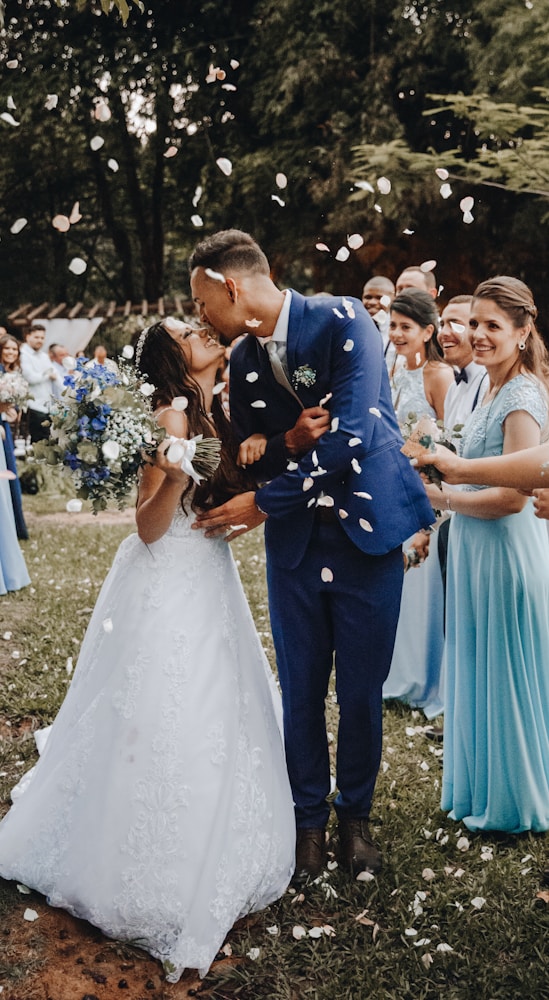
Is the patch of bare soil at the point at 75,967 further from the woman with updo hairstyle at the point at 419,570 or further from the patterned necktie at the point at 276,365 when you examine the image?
the woman with updo hairstyle at the point at 419,570

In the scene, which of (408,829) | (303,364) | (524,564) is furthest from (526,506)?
(408,829)

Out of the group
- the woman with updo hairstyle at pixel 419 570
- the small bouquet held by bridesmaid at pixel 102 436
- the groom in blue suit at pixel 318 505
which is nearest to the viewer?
the small bouquet held by bridesmaid at pixel 102 436

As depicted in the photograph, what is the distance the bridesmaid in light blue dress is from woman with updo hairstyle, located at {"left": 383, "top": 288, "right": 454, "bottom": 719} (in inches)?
145

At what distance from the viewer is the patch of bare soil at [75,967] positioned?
9.00 feet

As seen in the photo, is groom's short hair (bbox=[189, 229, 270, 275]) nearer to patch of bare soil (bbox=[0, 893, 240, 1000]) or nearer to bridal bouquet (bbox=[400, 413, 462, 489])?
bridal bouquet (bbox=[400, 413, 462, 489])

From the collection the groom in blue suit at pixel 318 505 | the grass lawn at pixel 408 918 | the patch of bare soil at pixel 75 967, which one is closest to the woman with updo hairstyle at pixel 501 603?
the grass lawn at pixel 408 918

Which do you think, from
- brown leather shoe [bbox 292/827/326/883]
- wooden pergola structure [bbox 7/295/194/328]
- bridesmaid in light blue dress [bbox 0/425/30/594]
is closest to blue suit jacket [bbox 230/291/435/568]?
brown leather shoe [bbox 292/827/326/883]

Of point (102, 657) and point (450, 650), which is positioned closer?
point (102, 657)

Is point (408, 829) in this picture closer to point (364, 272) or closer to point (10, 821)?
point (10, 821)

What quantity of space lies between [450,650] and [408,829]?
0.77 meters

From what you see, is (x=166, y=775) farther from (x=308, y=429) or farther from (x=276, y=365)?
(x=276, y=365)

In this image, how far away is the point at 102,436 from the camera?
2689mm

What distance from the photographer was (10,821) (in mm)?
3301

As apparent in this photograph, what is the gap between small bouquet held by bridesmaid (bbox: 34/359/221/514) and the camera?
8.81 feet
